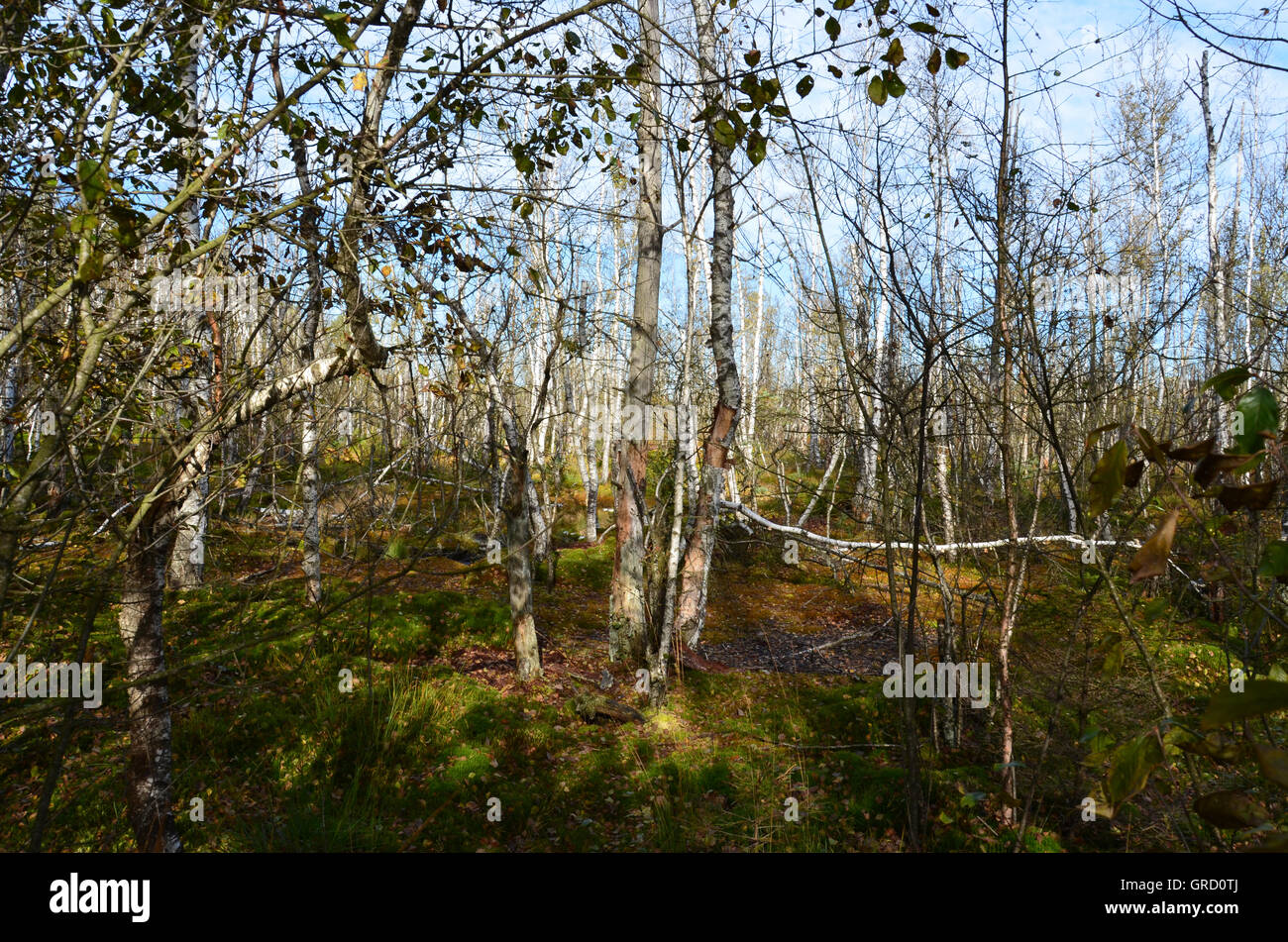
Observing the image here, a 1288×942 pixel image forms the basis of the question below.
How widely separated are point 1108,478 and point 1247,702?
14.3 inches

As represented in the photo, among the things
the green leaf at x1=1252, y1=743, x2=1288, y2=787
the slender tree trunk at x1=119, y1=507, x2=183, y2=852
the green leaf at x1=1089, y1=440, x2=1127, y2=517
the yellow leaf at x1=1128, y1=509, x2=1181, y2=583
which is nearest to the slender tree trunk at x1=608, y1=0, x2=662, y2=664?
the slender tree trunk at x1=119, y1=507, x2=183, y2=852

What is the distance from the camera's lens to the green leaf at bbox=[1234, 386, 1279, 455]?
919 mm

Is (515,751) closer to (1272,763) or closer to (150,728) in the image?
(150,728)

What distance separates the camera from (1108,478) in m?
1.02

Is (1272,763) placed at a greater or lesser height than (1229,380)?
lesser

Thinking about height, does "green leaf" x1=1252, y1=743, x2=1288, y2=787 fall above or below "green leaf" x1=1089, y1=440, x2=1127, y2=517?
below

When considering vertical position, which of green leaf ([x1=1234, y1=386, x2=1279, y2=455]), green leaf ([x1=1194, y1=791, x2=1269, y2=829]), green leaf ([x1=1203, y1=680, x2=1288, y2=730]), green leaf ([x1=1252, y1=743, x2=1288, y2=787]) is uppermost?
green leaf ([x1=1234, y1=386, x2=1279, y2=455])

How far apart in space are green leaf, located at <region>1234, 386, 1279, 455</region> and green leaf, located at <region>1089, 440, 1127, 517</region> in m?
0.13

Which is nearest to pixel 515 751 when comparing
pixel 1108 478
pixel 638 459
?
pixel 638 459

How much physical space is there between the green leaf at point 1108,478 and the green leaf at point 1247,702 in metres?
0.29

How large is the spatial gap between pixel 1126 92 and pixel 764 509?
1418cm

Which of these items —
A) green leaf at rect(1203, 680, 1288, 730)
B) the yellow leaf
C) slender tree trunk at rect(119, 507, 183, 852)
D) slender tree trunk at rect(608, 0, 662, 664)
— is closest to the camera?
green leaf at rect(1203, 680, 1288, 730)

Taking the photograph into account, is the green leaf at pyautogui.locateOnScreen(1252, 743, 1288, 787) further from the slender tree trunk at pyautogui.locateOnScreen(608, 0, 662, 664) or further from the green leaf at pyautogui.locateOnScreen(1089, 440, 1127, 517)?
the slender tree trunk at pyautogui.locateOnScreen(608, 0, 662, 664)
